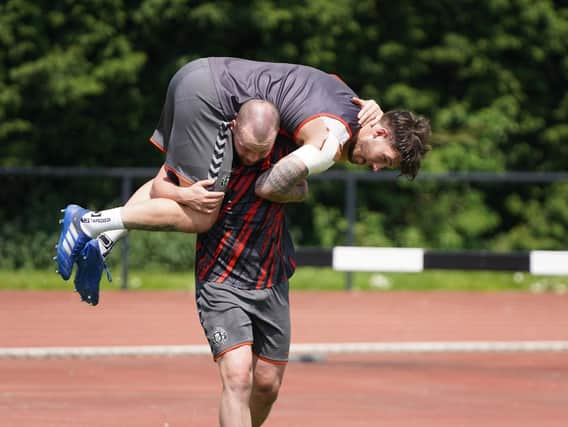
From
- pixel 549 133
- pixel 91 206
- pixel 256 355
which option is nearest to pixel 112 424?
pixel 256 355

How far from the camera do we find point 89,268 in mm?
5746

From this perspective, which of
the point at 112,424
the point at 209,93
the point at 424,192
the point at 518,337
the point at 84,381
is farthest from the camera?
the point at 424,192

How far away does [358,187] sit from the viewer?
18.8m

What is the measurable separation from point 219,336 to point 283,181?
72 centimetres

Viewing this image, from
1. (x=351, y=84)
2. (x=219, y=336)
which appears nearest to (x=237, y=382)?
(x=219, y=336)

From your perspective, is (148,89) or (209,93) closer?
(209,93)

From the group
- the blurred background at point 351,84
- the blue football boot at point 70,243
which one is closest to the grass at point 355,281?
the blurred background at point 351,84

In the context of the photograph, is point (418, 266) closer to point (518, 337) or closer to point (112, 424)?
point (518, 337)

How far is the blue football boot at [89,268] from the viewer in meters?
5.72

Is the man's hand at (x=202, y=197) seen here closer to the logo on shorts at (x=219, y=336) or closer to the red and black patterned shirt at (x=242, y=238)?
the red and black patterned shirt at (x=242, y=238)

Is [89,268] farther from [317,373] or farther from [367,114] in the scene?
[317,373]

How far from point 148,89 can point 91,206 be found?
8.39 ft

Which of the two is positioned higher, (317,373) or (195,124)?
(195,124)

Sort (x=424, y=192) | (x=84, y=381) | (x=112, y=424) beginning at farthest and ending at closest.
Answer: (x=424, y=192) → (x=84, y=381) → (x=112, y=424)
